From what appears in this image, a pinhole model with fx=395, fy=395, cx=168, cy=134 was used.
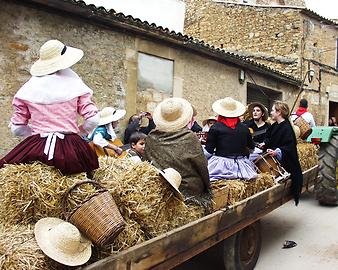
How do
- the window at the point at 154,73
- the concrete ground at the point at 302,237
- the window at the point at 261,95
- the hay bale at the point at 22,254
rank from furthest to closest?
the window at the point at 261,95 < the window at the point at 154,73 < the concrete ground at the point at 302,237 < the hay bale at the point at 22,254

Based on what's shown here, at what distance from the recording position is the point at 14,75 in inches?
236

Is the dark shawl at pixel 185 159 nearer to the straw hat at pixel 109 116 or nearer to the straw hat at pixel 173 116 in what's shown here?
the straw hat at pixel 173 116

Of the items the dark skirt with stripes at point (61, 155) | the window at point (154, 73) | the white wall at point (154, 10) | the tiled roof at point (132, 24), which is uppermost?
the white wall at point (154, 10)

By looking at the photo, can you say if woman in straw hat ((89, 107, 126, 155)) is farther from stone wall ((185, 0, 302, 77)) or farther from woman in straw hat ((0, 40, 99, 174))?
stone wall ((185, 0, 302, 77))

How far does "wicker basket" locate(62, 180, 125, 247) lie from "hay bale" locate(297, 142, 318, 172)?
4.04 metres

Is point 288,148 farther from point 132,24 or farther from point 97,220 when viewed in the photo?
point 132,24

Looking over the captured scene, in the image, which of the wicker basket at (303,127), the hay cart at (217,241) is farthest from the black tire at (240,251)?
the wicker basket at (303,127)

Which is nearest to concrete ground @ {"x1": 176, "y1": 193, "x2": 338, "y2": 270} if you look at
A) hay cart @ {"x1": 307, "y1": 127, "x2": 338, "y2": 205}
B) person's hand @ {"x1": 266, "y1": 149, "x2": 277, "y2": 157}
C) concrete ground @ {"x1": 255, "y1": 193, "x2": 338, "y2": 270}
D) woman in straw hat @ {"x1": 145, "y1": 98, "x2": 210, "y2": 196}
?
concrete ground @ {"x1": 255, "y1": 193, "x2": 338, "y2": 270}

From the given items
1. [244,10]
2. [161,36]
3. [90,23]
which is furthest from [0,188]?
[244,10]

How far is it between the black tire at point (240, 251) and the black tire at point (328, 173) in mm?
2677

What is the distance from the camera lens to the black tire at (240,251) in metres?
3.84

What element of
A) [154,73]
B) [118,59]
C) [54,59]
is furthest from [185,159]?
[154,73]

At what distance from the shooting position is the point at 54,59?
116 inches

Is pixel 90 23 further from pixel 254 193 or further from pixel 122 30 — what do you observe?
pixel 254 193
